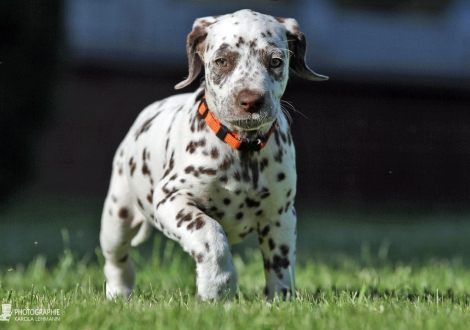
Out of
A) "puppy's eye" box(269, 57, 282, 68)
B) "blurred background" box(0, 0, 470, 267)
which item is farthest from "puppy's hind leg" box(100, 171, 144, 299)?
"blurred background" box(0, 0, 470, 267)

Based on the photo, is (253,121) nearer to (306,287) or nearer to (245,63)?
(245,63)

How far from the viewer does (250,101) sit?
12.3 feet

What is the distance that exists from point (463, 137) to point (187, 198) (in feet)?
26.0

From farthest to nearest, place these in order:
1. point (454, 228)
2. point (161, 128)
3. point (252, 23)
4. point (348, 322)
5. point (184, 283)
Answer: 1. point (454, 228)
2. point (184, 283)
3. point (161, 128)
4. point (252, 23)
5. point (348, 322)

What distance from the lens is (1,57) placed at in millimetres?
9883

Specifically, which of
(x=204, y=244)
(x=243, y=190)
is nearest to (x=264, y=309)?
(x=204, y=244)

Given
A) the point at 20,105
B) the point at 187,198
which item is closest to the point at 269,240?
the point at 187,198

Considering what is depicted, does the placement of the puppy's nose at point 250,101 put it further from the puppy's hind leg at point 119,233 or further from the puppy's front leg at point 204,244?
the puppy's hind leg at point 119,233

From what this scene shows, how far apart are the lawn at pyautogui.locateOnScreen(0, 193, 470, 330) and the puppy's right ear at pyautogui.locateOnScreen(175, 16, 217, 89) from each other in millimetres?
1391

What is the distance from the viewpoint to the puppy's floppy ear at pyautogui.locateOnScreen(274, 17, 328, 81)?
436 centimetres

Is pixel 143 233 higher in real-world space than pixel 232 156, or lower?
lower

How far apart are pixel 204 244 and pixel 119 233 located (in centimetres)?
195

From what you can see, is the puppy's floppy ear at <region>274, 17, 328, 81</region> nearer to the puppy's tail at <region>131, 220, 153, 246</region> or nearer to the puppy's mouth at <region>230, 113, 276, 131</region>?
the puppy's mouth at <region>230, 113, 276, 131</region>

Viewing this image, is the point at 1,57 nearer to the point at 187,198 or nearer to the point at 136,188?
the point at 136,188
